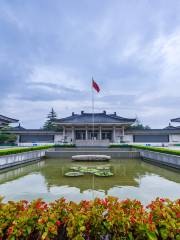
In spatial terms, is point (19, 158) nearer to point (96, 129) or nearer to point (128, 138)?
point (96, 129)

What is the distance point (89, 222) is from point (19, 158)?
1031 centimetres

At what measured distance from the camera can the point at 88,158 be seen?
1202 centimetres

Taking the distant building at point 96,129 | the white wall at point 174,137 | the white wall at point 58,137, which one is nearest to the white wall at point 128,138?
the distant building at point 96,129

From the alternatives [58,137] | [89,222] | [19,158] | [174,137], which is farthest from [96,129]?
[89,222]

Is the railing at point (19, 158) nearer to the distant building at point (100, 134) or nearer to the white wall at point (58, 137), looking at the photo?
the distant building at point (100, 134)

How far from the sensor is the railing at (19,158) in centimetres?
910

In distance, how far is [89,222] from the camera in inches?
71.9

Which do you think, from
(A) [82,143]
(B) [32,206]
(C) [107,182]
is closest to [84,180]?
(C) [107,182]

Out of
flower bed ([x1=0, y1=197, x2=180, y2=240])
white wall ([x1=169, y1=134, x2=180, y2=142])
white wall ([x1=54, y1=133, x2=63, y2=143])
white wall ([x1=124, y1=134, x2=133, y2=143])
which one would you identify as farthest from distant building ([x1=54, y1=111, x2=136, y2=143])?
flower bed ([x1=0, y1=197, x2=180, y2=240])

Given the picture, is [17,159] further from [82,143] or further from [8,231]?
[82,143]

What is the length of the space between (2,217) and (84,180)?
16.0 ft

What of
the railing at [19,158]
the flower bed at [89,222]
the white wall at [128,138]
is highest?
the white wall at [128,138]

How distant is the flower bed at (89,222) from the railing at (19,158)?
8160 mm

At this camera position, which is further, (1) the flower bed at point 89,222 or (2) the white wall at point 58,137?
(2) the white wall at point 58,137
